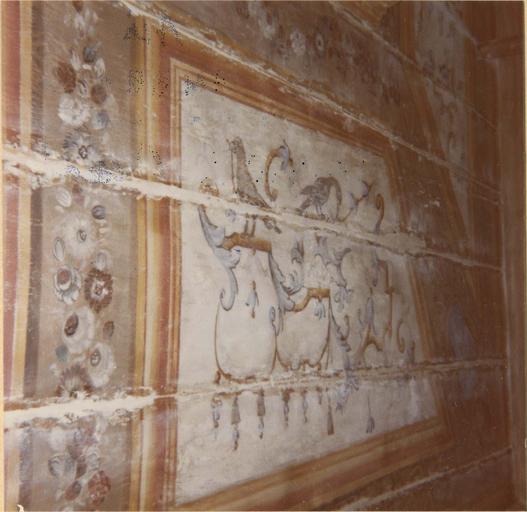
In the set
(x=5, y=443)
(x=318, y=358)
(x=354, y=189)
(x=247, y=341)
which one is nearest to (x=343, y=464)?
(x=318, y=358)

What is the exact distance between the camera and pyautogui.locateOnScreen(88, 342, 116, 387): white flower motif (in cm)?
164

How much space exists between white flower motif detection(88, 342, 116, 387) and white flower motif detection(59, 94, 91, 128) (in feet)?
1.73

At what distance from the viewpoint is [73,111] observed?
1.64m

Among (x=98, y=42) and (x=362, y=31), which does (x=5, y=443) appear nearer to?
(x=98, y=42)

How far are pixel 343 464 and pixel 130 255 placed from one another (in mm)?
1216

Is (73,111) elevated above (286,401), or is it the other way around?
(73,111)

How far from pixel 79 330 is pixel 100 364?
10cm

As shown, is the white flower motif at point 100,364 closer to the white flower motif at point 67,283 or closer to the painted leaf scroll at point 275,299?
the white flower motif at point 67,283

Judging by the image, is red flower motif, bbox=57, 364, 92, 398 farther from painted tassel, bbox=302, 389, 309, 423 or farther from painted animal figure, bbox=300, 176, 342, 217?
painted animal figure, bbox=300, 176, 342, 217

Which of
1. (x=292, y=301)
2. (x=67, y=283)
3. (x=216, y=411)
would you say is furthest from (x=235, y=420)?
(x=67, y=283)

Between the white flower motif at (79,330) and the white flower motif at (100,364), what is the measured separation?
1.2 inches

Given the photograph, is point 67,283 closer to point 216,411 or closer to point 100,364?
point 100,364

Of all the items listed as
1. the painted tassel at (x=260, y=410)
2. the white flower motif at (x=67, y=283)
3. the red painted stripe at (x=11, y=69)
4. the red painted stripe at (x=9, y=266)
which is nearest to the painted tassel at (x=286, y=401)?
the painted tassel at (x=260, y=410)

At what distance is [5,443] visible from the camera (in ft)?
4.77
